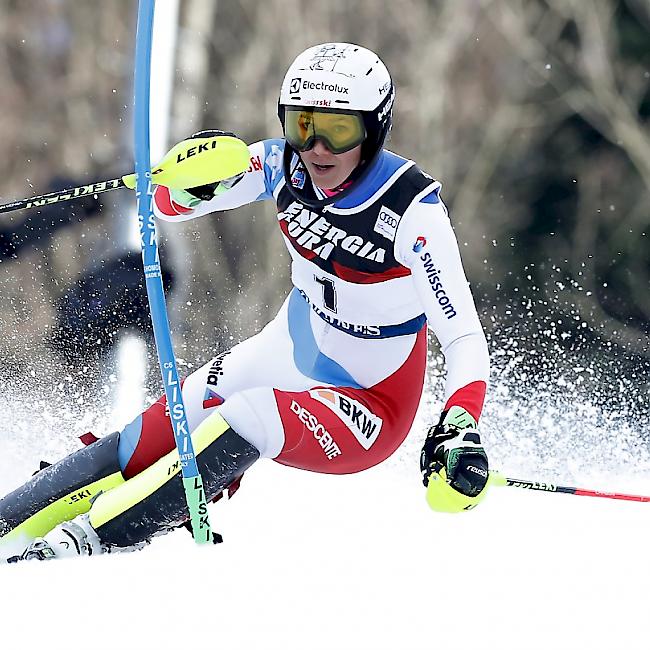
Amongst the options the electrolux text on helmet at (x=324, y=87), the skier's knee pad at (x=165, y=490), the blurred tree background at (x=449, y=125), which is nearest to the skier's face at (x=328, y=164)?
the electrolux text on helmet at (x=324, y=87)

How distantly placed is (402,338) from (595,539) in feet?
2.39

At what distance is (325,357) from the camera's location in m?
3.46

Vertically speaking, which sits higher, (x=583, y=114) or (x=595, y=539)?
(x=595, y=539)

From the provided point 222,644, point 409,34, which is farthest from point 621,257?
point 222,644

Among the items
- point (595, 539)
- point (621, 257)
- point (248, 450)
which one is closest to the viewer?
point (248, 450)

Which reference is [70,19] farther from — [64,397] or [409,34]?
[64,397]

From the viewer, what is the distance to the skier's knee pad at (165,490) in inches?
115

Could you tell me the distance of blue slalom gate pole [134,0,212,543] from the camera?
2.74 meters

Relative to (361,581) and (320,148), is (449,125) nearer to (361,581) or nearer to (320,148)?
(320,148)

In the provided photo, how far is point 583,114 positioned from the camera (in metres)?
14.8

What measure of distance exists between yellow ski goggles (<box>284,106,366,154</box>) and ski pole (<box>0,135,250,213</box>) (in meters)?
0.14

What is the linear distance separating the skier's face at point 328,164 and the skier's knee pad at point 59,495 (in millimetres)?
877

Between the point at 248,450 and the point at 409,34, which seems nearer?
the point at 248,450

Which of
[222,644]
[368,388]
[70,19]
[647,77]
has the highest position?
[222,644]
